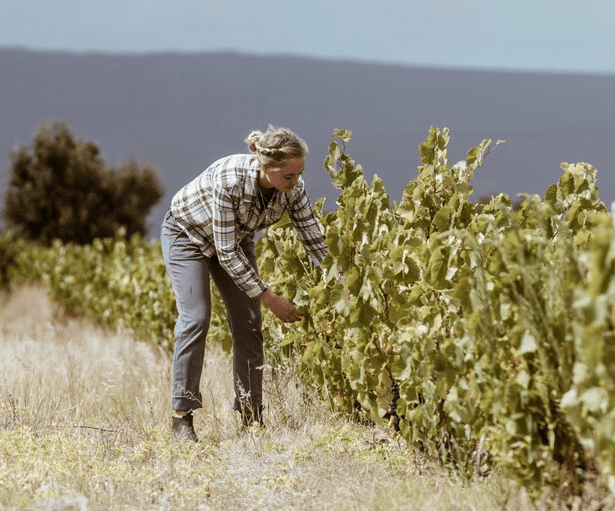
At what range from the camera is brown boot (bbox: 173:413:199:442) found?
16.1 ft

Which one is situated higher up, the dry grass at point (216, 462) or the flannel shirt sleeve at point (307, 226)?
the flannel shirt sleeve at point (307, 226)

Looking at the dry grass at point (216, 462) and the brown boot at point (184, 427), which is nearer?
the dry grass at point (216, 462)

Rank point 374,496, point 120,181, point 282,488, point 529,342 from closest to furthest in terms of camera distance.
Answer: point 529,342, point 374,496, point 282,488, point 120,181

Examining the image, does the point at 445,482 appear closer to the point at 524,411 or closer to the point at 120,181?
the point at 524,411

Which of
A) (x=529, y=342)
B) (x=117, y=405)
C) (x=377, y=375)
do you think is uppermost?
(x=529, y=342)

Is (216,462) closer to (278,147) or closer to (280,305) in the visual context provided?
(280,305)

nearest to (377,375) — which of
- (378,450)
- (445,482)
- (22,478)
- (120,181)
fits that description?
(378,450)

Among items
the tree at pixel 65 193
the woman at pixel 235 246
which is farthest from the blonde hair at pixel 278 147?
the tree at pixel 65 193

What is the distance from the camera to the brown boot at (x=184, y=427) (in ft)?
16.1

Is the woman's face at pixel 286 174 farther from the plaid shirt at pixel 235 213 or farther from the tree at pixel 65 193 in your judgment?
the tree at pixel 65 193

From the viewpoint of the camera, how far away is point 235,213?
4.81 metres

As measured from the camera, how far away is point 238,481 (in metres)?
4.12

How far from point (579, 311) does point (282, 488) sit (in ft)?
5.94

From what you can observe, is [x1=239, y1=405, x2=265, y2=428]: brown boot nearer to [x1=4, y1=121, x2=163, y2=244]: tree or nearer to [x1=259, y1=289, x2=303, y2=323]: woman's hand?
[x1=259, y1=289, x2=303, y2=323]: woman's hand
